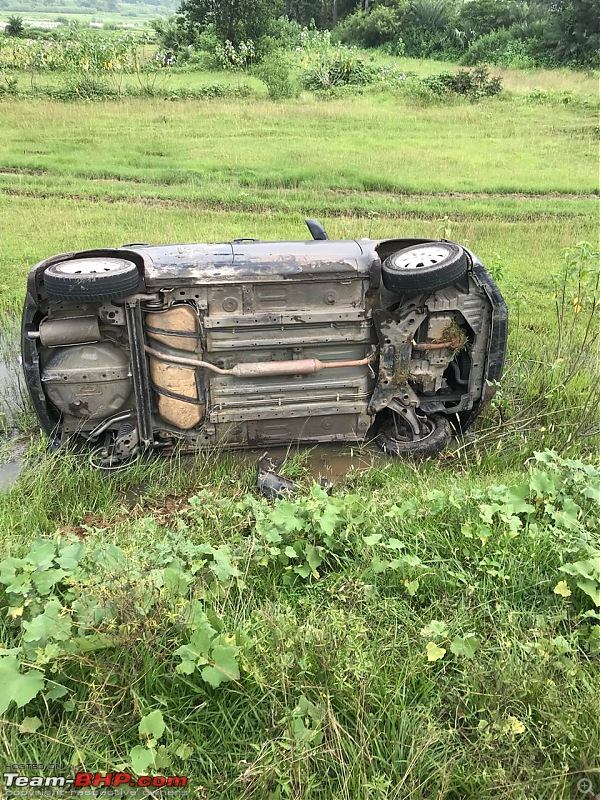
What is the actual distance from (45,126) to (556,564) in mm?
15975

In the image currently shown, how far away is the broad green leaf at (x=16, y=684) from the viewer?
2256 millimetres

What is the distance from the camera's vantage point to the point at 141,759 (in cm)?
220

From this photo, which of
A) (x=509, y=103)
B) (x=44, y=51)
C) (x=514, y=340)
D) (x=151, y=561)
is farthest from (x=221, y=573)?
(x=44, y=51)

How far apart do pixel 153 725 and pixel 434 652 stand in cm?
113

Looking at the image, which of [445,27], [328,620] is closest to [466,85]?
[445,27]

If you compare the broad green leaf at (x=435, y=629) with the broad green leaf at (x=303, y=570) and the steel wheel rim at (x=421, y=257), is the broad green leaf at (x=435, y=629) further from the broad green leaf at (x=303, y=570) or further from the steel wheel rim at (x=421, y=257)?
the steel wheel rim at (x=421, y=257)

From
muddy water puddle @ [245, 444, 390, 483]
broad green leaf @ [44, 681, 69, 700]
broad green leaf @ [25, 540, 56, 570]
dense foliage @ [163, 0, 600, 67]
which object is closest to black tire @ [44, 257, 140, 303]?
muddy water puddle @ [245, 444, 390, 483]

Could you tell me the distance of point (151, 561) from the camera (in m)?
3.07

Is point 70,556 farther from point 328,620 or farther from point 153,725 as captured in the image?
point 328,620

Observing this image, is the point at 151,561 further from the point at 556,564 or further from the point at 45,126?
the point at 45,126

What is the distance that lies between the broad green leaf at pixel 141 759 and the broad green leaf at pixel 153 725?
0.05m

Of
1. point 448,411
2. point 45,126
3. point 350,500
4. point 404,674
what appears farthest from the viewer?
point 45,126

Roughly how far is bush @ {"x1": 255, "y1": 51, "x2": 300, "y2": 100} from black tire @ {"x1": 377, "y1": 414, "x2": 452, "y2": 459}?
15598 millimetres

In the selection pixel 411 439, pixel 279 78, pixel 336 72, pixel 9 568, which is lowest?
pixel 411 439
